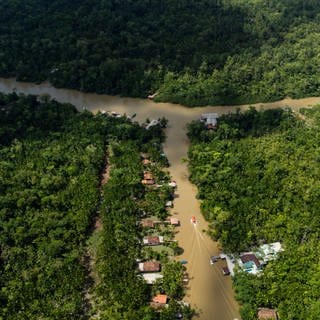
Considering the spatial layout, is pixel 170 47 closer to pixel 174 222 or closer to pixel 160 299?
pixel 174 222

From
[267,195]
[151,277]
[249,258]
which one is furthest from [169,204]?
[249,258]

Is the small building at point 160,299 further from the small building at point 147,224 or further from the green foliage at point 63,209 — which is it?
the small building at point 147,224

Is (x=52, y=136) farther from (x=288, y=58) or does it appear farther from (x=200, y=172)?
(x=288, y=58)

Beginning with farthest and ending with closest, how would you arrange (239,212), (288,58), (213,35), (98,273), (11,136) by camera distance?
(213,35) < (288,58) < (11,136) < (239,212) < (98,273)

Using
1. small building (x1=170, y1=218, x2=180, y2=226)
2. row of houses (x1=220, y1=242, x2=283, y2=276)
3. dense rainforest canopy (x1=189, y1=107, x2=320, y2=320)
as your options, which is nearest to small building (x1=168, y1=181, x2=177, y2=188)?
dense rainforest canopy (x1=189, y1=107, x2=320, y2=320)

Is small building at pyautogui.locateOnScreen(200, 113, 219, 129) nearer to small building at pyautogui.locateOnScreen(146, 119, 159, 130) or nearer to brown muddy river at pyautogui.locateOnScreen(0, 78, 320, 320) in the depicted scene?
brown muddy river at pyautogui.locateOnScreen(0, 78, 320, 320)

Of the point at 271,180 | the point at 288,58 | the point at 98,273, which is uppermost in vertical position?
the point at 288,58

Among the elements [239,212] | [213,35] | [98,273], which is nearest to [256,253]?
[239,212]
